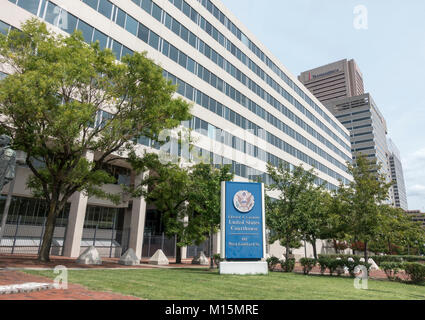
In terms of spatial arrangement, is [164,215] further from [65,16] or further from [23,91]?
[65,16]

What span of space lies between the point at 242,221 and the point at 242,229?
420 millimetres

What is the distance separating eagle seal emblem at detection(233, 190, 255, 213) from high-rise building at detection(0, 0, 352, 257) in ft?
27.6

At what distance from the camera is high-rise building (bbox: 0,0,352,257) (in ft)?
76.1

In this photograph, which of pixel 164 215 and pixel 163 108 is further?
pixel 164 215

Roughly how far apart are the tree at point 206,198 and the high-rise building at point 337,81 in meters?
165

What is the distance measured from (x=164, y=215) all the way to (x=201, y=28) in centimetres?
2284

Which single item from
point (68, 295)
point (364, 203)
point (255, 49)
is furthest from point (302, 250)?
point (68, 295)

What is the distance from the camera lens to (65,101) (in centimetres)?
1588

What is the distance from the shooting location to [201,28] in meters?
34.5

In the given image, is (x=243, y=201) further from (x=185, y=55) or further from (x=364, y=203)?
(x=185, y=55)

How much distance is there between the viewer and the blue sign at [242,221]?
50.5 feet

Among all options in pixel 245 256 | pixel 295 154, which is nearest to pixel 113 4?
pixel 245 256

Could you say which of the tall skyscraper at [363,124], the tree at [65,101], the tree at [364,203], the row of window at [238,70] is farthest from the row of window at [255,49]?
the tall skyscraper at [363,124]

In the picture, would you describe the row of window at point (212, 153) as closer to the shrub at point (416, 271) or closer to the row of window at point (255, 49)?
the shrub at point (416, 271)
